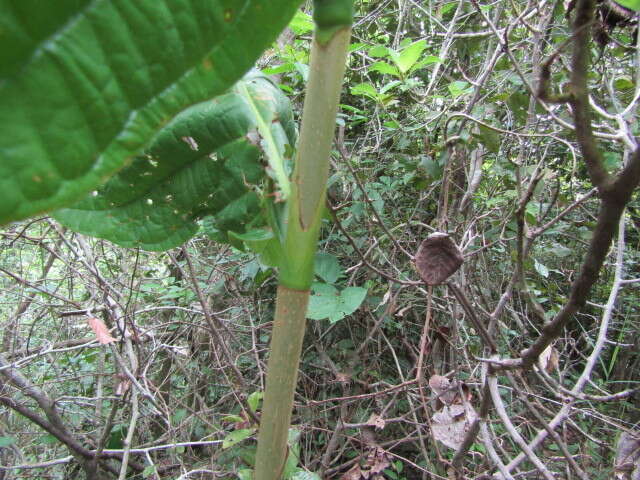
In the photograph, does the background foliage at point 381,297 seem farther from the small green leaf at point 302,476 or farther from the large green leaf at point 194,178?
the large green leaf at point 194,178

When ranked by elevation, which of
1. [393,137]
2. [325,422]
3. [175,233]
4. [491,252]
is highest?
[393,137]

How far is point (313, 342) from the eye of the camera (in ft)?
5.97

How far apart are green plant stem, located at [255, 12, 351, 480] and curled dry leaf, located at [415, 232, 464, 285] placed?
359 mm

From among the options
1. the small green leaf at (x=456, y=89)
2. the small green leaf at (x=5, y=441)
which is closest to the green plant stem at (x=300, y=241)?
the small green leaf at (x=456, y=89)

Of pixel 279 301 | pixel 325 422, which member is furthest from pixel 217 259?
pixel 279 301

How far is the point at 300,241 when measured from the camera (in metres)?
0.44

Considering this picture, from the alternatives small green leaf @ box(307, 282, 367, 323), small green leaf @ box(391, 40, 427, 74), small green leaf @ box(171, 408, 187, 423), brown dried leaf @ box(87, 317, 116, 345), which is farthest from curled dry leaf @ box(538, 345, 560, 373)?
small green leaf @ box(171, 408, 187, 423)

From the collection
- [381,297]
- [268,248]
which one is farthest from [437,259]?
[381,297]

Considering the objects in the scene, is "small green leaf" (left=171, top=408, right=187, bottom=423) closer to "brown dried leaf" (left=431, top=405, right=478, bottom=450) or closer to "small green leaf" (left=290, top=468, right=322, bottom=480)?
"small green leaf" (left=290, top=468, right=322, bottom=480)

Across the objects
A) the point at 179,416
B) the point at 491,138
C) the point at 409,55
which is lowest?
the point at 179,416

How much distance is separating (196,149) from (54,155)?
0.42 m

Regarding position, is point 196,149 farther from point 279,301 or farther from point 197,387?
point 197,387

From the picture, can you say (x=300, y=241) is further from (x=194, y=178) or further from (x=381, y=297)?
(x=381, y=297)

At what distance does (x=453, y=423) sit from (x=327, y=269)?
69 centimetres
